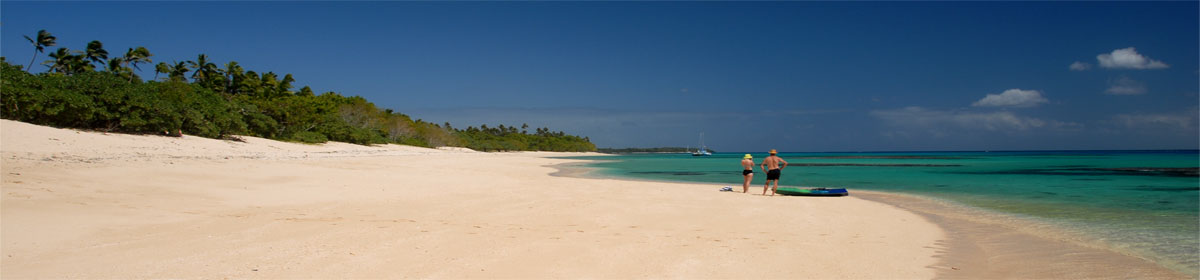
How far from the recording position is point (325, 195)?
11188 millimetres

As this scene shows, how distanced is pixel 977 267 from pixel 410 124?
260 ft

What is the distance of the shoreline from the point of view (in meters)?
5.94

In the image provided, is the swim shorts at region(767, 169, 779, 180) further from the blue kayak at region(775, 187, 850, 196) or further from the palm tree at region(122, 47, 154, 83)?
the palm tree at region(122, 47, 154, 83)

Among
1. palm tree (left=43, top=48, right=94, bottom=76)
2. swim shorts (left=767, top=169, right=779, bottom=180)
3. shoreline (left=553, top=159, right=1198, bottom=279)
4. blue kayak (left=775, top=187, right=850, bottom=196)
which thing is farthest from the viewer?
palm tree (left=43, top=48, right=94, bottom=76)

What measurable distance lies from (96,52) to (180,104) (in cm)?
3205

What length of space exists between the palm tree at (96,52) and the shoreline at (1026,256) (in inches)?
2565

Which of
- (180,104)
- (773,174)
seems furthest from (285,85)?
(773,174)

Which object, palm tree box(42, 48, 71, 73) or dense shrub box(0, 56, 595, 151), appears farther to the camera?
palm tree box(42, 48, 71, 73)

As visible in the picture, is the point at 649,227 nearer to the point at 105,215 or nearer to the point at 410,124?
the point at 105,215

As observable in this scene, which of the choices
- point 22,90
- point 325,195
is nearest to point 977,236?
point 325,195

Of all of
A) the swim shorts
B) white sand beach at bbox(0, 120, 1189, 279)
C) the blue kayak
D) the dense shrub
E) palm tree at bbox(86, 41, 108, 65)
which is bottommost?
white sand beach at bbox(0, 120, 1189, 279)

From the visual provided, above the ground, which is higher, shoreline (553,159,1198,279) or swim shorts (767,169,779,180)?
swim shorts (767,169,779,180)

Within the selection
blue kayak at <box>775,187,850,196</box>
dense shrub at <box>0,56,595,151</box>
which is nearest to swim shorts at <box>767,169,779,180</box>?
blue kayak at <box>775,187,850,196</box>

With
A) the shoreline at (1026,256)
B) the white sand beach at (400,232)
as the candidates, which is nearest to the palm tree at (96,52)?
the white sand beach at (400,232)
